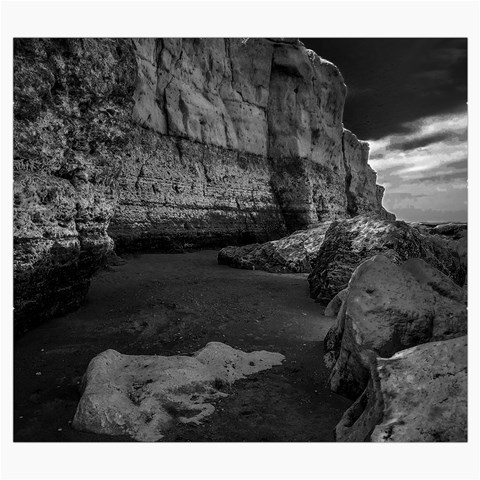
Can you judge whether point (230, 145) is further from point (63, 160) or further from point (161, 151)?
point (63, 160)

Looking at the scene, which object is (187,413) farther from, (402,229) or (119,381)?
(402,229)

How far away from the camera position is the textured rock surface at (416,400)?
87.6 inches

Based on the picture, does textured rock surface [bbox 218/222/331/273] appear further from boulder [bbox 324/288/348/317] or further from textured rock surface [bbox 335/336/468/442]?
textured rock surface [bbox 335/336/468/442]

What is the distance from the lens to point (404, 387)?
8.19 ft

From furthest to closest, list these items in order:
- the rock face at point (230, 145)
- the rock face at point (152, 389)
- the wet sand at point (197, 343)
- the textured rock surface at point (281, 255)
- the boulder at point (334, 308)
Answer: the rock face at point (230, 145)
the textured rock surface at point (281, 255)
the boulder at point (334, 308)
the wet sand at point (197, 343)
the rock face at point (152, 389)

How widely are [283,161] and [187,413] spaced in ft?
59.1

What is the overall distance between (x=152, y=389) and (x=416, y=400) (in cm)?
213

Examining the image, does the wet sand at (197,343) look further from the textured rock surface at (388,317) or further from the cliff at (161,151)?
the cliff at (161,151)

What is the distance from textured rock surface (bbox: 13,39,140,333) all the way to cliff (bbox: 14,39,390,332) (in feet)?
0.06

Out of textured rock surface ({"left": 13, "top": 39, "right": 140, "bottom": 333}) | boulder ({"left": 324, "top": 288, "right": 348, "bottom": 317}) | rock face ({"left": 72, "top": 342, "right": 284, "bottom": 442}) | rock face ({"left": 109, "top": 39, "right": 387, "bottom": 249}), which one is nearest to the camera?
rock face ({"left": 72, "top": 342, "right": 284, "bottom": 442})

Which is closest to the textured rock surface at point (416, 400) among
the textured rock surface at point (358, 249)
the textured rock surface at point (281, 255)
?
the textured rock surface at point (358, 249)

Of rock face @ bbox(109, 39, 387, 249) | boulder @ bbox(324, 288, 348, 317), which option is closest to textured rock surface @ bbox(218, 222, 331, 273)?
rock face @ bbox(109, 39, 387, 249)

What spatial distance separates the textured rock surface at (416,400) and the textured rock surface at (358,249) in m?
4.19

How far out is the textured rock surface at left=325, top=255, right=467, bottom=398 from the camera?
342 centimetres
